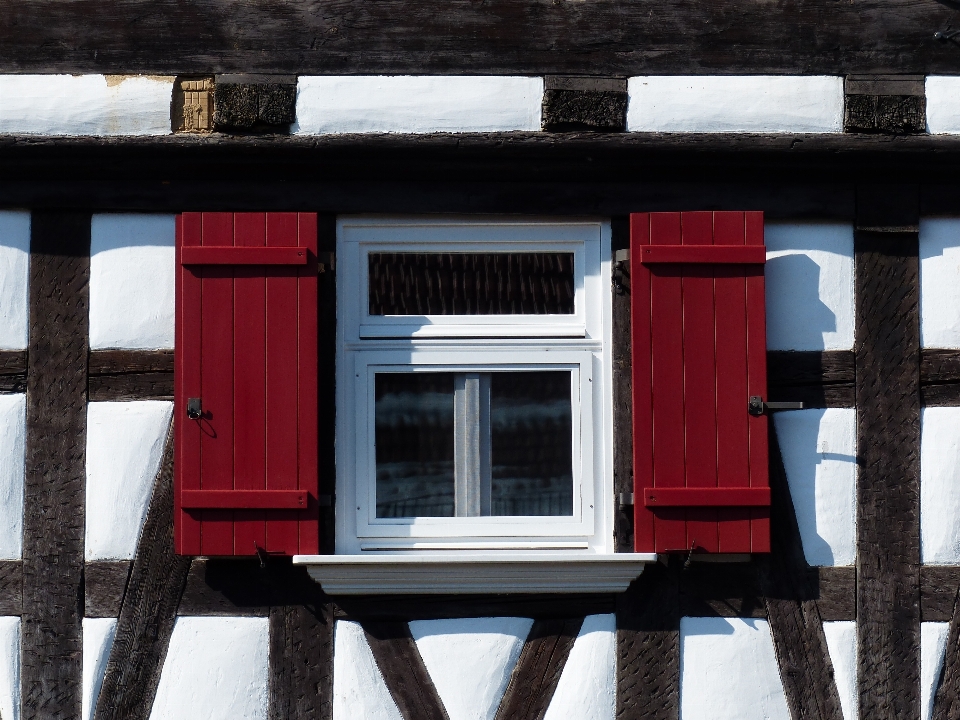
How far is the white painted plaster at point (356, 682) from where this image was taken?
3.03 m

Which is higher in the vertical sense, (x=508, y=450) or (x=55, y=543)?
(x=508, y=450)

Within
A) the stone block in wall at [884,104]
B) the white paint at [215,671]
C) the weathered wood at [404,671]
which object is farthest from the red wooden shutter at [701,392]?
the white paint at [215,671]

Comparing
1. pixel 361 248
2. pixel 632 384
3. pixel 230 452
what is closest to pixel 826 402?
pixel 632 384

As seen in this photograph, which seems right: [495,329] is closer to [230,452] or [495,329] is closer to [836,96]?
[230,452]

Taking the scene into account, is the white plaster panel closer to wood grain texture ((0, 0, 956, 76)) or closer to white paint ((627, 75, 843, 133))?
wood grain texture ((0, 0, 956, 76))

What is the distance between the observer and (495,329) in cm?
319

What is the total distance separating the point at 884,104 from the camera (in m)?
3.12

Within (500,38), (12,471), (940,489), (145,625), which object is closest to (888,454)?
(940,489)

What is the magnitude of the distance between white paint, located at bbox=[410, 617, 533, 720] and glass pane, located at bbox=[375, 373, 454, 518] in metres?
0.38

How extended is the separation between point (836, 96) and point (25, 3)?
268 cm

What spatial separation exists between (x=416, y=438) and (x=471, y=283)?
56 cm

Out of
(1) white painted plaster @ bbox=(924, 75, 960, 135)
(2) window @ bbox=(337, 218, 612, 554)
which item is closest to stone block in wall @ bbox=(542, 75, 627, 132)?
(2) window @ bbox=(337, 218, 612, 554)

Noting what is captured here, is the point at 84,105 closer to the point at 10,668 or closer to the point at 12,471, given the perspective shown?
the point at 12,471

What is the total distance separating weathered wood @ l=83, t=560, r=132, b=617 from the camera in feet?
9.93
